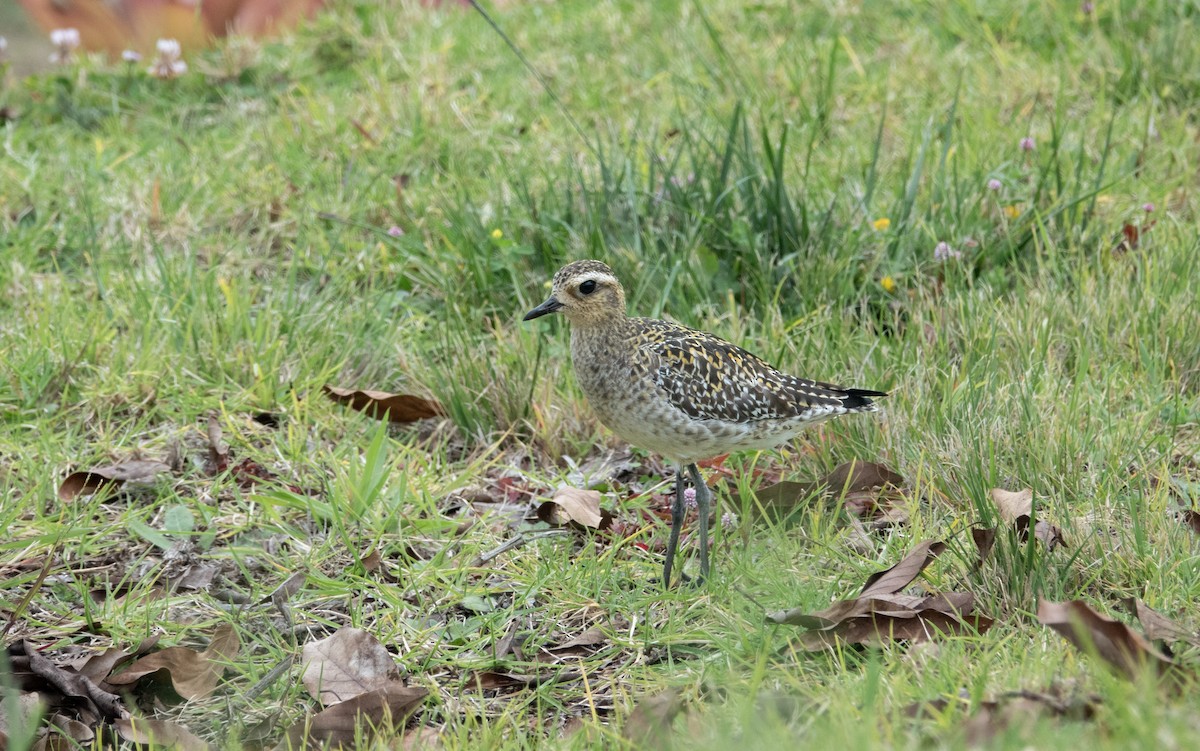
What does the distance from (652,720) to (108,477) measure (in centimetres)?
271

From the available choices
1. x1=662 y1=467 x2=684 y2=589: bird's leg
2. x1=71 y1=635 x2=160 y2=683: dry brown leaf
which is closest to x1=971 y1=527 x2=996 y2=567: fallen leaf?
x1=662 y1=467 x2=684 y2=589: bird's leg

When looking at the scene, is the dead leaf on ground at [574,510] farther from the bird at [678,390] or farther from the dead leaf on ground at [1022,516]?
the dead leaf on ground at [1022,516]

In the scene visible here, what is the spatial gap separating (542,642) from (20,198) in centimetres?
453

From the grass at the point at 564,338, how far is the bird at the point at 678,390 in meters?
0.22

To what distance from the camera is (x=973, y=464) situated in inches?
163

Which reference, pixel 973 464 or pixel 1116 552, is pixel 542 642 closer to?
pixel 973 464

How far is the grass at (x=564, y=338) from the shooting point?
12.2ft

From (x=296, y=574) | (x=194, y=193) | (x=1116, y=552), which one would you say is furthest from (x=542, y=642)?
(x=194, y=193)

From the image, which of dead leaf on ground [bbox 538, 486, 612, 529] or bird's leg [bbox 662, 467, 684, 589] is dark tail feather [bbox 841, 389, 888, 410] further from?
dead leaf on ground [bbox 538, 486, 612, 529]

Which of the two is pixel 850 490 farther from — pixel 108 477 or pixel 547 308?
pixel 108 477

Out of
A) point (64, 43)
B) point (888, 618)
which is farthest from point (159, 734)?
point (64, 43)

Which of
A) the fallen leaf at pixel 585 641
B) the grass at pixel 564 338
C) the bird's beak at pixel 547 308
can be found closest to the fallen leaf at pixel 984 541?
the grass at pixel 564 338

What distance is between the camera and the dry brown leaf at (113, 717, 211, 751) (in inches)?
136

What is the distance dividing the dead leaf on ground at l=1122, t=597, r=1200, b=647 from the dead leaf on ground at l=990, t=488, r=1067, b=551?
0.47m
